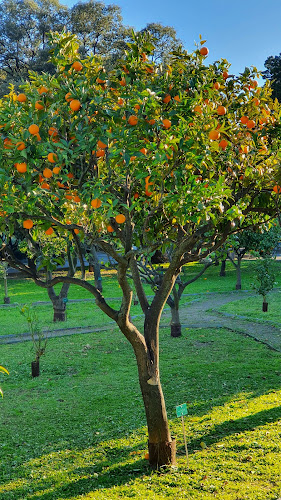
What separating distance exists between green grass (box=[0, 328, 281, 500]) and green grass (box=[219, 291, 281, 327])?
3.37m

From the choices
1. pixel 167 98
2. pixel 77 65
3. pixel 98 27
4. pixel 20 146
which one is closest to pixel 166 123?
→ pixel 167 98

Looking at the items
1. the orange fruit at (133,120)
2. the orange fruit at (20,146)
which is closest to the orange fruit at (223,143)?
the orange fruit at (133,120)

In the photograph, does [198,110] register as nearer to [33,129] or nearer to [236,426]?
[33,129]

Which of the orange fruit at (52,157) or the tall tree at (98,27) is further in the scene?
the tall tree at (98,27)

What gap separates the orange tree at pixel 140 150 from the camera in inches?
183

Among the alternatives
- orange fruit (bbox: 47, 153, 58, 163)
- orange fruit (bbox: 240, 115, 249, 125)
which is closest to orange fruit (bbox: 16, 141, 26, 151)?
orange fruit (bbox: 47, 153, 58, 163)

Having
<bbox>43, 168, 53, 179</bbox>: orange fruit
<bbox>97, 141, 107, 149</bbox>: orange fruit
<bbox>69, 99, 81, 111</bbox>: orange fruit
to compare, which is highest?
<bbox>69, 99, 81, 111</bbox>: orange fruit

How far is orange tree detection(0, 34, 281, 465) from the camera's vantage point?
4.66 m

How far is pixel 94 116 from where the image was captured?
4.90 meters

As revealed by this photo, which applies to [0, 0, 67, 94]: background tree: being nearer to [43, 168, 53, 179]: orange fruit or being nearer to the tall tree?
the tall tree

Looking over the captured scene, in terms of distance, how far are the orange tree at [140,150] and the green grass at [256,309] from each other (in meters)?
9.65

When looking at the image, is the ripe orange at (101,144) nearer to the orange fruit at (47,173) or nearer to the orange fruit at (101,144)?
the orange fruit at (101,144)

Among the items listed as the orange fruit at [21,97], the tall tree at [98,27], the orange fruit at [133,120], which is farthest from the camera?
the tall tree at [98,27]

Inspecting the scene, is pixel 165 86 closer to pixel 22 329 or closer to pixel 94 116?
pixel 94 116
